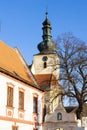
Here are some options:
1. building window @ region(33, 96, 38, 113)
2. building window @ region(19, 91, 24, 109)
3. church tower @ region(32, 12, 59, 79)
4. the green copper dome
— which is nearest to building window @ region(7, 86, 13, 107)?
building window @ region(19, 91, 24, 109)

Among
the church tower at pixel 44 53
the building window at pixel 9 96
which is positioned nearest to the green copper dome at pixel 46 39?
the church tower at pixel 44 53

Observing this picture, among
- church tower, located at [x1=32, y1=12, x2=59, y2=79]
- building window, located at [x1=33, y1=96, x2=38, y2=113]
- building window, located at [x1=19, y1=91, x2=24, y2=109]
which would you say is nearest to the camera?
building window, located at [x1=19, y1=91, x2=24, y2=109]

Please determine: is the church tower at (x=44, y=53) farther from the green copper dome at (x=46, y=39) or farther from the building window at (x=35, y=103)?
the building window at (x=35, y=103)

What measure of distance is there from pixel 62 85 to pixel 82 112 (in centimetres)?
369

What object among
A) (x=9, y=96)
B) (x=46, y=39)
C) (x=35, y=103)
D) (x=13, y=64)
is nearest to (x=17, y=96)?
(x=9, y=96)

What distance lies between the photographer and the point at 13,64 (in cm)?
3034

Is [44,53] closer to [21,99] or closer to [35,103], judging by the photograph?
[35,103]

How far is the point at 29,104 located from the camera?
99.8 feet

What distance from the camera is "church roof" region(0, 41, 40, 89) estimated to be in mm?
27158

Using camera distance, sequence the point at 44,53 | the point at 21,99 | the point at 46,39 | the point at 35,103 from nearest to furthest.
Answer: the point at 21,99 → the point at 35,103 → the point at 46,39 → the point at 44,53

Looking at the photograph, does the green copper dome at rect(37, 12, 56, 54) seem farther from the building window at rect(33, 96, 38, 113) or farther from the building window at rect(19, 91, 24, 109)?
the building window at rect(19, 91, 24, 109)

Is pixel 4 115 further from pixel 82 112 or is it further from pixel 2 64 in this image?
pixel 82 112

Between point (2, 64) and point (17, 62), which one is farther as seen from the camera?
point (17, 62)

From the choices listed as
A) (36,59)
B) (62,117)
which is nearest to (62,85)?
(62,117)
